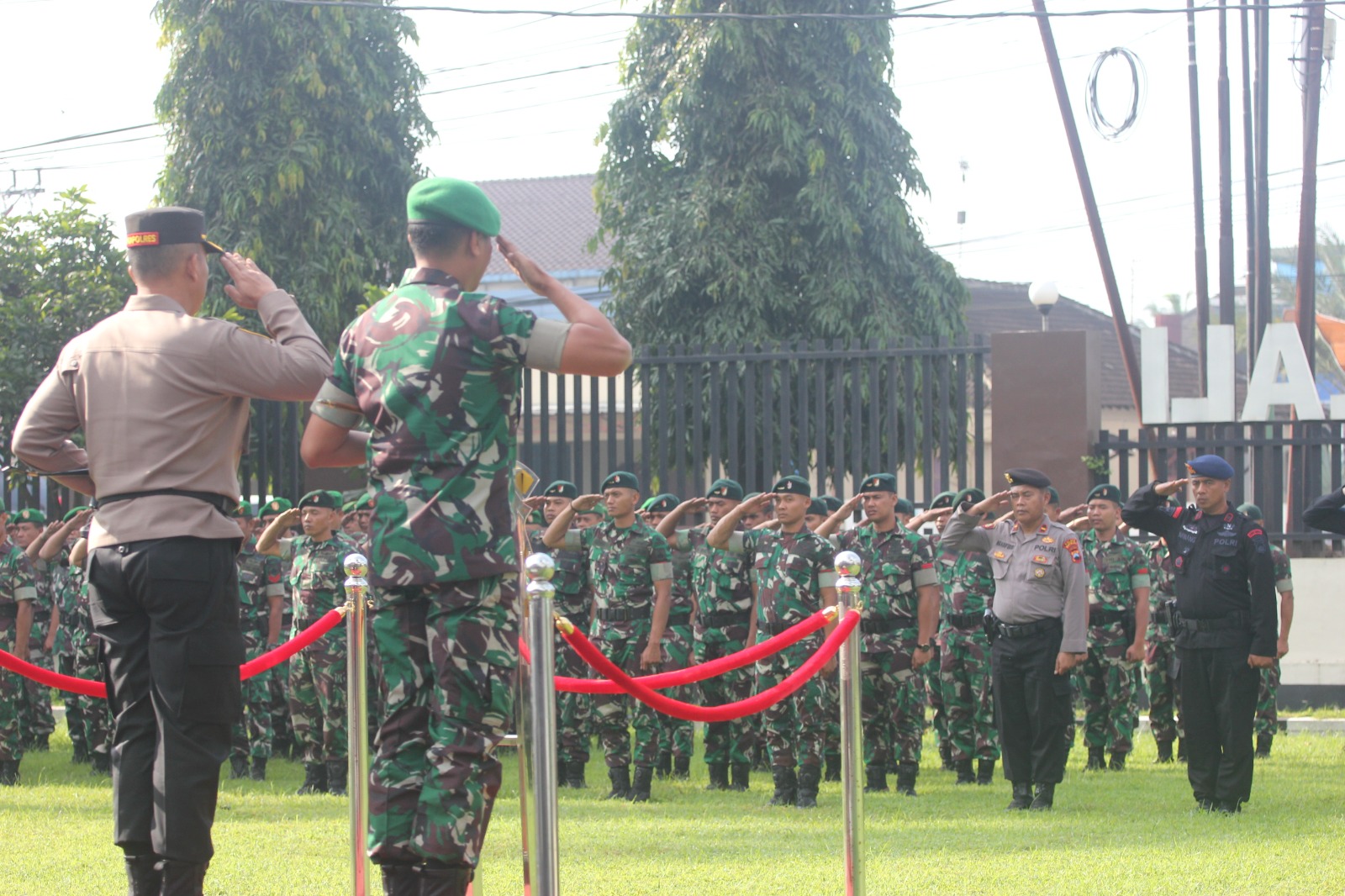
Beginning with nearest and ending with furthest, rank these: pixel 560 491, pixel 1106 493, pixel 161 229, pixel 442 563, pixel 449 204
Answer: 1. pixel 442 563
2. pixel 449 204
3. pixel 161 229
4. pixel 1106 493
5. pixel 560 491

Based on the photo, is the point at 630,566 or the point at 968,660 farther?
the point at 968,660

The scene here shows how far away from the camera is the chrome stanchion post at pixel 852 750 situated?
4.54 metres

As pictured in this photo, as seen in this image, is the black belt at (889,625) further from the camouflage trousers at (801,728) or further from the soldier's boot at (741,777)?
the soldier's boot at (741,777)

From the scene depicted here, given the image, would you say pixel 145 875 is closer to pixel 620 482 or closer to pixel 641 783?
pixel 641 783

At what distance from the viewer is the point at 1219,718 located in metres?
8.05

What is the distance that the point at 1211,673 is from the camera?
317 inches

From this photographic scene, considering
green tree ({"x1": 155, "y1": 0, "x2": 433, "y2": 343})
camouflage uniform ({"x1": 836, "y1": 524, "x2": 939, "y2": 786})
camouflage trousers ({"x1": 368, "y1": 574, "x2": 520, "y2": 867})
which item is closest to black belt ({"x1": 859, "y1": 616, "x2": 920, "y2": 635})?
camouflage uniform ({"x1": 836, "y1": 524, "x2": 939, "y2": 786})

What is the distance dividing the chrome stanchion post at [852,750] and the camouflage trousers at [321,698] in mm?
5287

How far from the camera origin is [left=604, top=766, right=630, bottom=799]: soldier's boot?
9320mm

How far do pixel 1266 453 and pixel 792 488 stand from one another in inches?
227

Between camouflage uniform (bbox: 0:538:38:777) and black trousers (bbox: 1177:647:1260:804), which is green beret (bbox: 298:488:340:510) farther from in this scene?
black trousers (bbox: 1177:647:1260:804)

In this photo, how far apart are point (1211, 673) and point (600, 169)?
12.6 meters

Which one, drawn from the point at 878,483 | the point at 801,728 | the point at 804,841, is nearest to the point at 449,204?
the point at 804,841

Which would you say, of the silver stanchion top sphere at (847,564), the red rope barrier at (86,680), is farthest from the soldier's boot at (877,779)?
the red rope barrier at (86,680)
